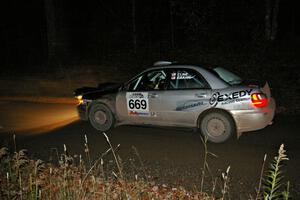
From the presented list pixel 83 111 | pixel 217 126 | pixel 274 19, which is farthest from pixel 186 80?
pixel 274 19

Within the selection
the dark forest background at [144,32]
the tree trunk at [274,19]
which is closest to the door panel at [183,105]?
the dark forest background at [144,32]

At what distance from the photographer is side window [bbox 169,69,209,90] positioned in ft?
25.5

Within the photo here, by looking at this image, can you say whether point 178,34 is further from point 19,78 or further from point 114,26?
point 19,78

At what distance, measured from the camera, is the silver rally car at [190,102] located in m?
7.40

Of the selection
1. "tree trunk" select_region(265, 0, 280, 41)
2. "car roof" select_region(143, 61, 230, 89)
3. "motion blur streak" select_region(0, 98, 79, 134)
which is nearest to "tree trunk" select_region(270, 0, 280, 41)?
"tree trunk" select_region(265, 0, 280, 41)

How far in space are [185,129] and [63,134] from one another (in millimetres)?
2962

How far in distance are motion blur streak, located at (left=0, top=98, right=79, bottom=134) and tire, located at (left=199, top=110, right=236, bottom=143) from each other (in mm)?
4125

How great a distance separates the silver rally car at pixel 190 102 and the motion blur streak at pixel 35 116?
1.89 meters

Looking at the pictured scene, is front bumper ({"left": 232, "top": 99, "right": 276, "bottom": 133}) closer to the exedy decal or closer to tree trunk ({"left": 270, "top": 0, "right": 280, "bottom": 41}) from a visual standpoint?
the exedy decal

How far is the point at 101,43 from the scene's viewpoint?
74.5 ft

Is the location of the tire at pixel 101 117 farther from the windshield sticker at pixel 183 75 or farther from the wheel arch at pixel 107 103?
the windshield sticker at pixel 183 75

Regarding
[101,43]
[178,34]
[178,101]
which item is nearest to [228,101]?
[178,101]

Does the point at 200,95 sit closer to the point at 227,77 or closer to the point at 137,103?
the point at 227,77

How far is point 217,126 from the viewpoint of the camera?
7672 millimetres
